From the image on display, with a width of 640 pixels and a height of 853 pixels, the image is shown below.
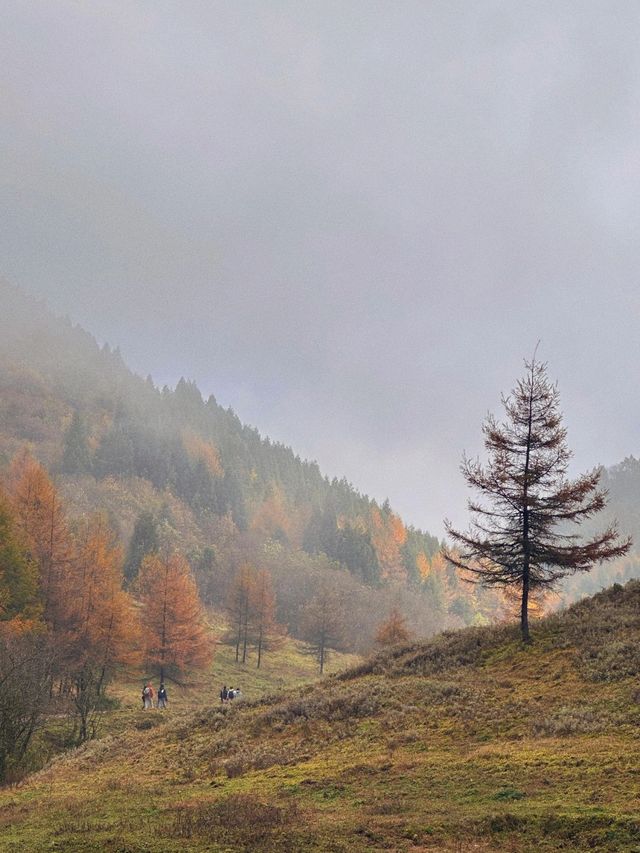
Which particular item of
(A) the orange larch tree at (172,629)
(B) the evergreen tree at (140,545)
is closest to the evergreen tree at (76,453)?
(B) the evergreen tree at (140,545)

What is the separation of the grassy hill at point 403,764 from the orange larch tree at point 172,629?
31072mm

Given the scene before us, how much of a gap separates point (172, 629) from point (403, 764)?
46588mm

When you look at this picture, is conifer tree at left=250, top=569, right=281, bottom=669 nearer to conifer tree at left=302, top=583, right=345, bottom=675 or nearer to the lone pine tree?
conifer tree at left=302, top=583, right=345, bottom=675

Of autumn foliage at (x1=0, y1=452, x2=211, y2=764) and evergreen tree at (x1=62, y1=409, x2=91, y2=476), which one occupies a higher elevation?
evergreen tree at (x1=62, y1=409, x2=91, y2=476)

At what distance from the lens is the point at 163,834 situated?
10906 millimetres

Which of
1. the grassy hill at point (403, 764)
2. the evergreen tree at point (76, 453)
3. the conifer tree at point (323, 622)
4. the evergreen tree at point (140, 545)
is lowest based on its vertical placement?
the grassy hill at point (403, 764)

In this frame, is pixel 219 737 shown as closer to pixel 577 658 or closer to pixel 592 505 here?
pixel 577 658

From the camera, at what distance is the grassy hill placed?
1025 centimetres

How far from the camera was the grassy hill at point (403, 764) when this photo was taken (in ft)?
33.6

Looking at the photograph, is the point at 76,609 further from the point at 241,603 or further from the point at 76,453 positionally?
the point at 76,453

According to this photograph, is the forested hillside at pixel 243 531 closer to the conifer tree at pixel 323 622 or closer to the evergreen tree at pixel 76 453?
the evergreen tree at pixel 76 453

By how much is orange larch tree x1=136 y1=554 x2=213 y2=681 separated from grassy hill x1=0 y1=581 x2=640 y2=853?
31.1 meters

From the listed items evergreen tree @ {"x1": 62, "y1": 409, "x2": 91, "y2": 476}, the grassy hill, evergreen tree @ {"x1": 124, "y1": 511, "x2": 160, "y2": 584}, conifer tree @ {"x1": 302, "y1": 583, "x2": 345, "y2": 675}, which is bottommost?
the grassy hill

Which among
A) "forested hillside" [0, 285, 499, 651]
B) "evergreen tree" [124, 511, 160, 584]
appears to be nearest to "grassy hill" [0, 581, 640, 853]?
"evergreen tree" [124, 511, 160, 584]
